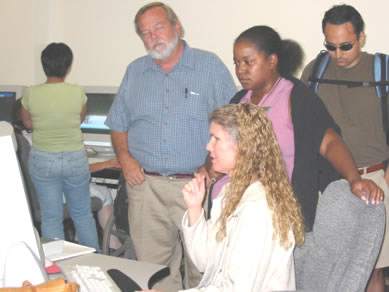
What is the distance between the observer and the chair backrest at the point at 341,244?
1.08m

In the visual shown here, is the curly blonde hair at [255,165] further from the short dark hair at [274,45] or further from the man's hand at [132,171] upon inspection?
the man's hand at [132,171]

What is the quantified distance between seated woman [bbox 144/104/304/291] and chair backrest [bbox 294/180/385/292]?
0.18 feet

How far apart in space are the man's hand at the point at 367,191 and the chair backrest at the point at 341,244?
18 mm

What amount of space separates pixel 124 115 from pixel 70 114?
2.03 feet

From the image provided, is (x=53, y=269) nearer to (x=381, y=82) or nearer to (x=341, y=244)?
(x=341, y=244)

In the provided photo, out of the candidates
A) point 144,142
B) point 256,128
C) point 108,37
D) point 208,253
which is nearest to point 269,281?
point 208,253

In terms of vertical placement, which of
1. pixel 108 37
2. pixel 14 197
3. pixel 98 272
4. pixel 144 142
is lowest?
pixel 98 272

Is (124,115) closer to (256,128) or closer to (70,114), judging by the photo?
(70,114)

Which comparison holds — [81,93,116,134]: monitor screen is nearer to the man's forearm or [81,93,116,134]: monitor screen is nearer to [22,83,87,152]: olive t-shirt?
[22,83,87,152]: olive t-shirt

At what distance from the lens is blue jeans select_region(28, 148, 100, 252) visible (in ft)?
9.23

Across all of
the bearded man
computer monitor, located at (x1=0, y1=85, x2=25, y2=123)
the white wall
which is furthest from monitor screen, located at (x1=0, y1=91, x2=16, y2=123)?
the bearded man

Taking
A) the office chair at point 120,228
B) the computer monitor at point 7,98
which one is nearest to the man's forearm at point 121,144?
the office chair at point 120,228

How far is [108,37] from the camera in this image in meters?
3.91

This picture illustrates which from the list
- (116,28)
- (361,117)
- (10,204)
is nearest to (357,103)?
(361,117)
